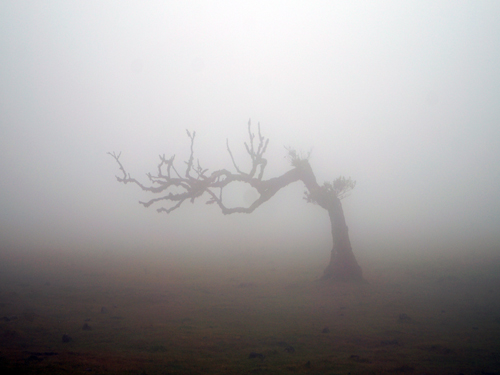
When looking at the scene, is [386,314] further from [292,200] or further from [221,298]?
[292,200]

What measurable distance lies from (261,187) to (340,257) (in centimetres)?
467

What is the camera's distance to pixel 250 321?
9.70m

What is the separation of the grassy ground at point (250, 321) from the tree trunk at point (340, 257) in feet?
2.63

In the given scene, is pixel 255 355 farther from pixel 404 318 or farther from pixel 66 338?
pixel 404 318

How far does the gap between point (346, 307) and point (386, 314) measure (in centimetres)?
133

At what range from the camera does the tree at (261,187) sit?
15023 millimetres

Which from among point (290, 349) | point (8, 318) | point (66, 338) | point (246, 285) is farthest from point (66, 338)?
point (246, 285)

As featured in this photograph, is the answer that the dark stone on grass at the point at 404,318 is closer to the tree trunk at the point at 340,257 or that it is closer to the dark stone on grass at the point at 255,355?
the dark stone on grass at the point at 255,355

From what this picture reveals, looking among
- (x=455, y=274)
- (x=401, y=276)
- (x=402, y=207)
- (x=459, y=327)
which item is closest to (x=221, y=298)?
(x=459, y=327)

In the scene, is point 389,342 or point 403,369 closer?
point 403,369

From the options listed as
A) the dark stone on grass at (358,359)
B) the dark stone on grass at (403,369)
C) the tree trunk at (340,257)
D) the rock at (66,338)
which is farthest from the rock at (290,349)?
the tree trunk at (340,257)

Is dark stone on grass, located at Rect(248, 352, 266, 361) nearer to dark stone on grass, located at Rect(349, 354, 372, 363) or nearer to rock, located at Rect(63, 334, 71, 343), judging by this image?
dark stone on grass, located at Rect(349, 354, 372, 363)

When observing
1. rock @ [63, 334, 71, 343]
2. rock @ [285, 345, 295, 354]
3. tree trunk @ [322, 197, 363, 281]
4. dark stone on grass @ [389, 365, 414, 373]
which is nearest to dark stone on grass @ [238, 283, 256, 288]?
tree trunk @ [322, 197, 363, 281]

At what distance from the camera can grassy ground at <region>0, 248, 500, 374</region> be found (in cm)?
635
